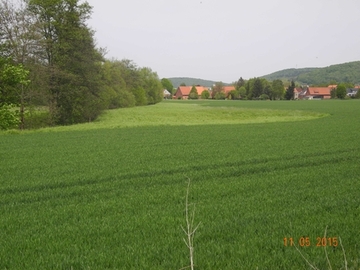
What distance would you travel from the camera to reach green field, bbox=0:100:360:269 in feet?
16.8

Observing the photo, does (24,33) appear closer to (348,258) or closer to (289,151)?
(289,151)

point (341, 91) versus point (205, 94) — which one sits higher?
point (205, 94)

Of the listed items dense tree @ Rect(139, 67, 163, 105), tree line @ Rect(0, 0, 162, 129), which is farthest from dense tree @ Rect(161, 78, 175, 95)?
tree line @ Rect(0, 0, 162, 129)

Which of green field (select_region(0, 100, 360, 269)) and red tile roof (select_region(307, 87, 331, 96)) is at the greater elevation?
red tile roof (select_region(307, 87, 331, 96))

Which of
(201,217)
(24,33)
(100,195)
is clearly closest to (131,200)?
(100,195)

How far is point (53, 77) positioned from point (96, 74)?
552 cm

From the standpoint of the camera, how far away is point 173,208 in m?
7.59

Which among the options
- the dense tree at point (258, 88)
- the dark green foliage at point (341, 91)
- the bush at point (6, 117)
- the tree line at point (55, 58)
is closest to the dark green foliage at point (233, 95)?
the dense tree at point (258, 88)

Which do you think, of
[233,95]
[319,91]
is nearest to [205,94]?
[233,95]

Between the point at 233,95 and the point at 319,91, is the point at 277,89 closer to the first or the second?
the point at 233,95

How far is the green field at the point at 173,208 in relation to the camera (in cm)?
511

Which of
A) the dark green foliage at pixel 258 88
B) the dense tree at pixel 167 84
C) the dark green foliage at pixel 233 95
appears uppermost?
the dense tree at pixel 167 84
